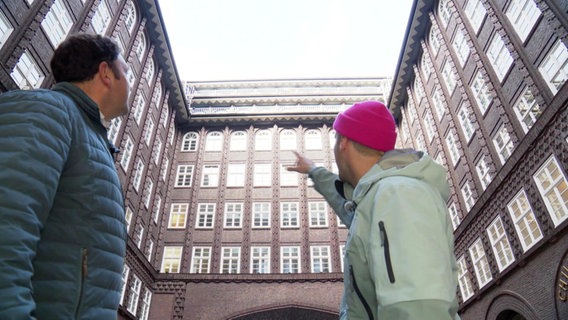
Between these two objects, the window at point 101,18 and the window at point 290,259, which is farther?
the window at point 290,259

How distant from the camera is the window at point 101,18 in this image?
20.3 m

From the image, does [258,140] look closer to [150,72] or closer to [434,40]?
[150,72]

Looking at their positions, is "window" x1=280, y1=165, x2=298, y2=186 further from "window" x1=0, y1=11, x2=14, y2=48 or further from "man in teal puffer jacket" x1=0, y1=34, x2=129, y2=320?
"man in teal puffer jacket" x1=0, y1=34, x2=129, y2=320

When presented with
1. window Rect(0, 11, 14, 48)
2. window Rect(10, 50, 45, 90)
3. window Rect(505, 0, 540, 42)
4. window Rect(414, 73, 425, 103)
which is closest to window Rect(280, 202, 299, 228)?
window Rect(414, 73, 425, 103)

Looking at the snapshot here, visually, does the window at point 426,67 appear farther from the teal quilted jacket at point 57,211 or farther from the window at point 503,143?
the teal quilted jacket at point 57,211

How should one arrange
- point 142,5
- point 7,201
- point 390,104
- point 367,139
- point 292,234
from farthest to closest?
point 390,104, point 292,234, point 142,5, point 367,139, point 7,201

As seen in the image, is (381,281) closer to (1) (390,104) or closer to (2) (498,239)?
(2) (498,239)

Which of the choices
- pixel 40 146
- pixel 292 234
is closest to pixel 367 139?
pixel 40 146

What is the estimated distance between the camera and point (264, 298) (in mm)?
26312

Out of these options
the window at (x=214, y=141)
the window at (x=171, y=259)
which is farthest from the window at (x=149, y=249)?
the window at (x=214, y=141)

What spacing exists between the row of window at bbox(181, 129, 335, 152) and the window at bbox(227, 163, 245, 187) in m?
1.75

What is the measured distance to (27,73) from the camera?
15.6m

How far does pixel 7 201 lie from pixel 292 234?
93.5 ft

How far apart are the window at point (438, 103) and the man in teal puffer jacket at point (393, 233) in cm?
2357
